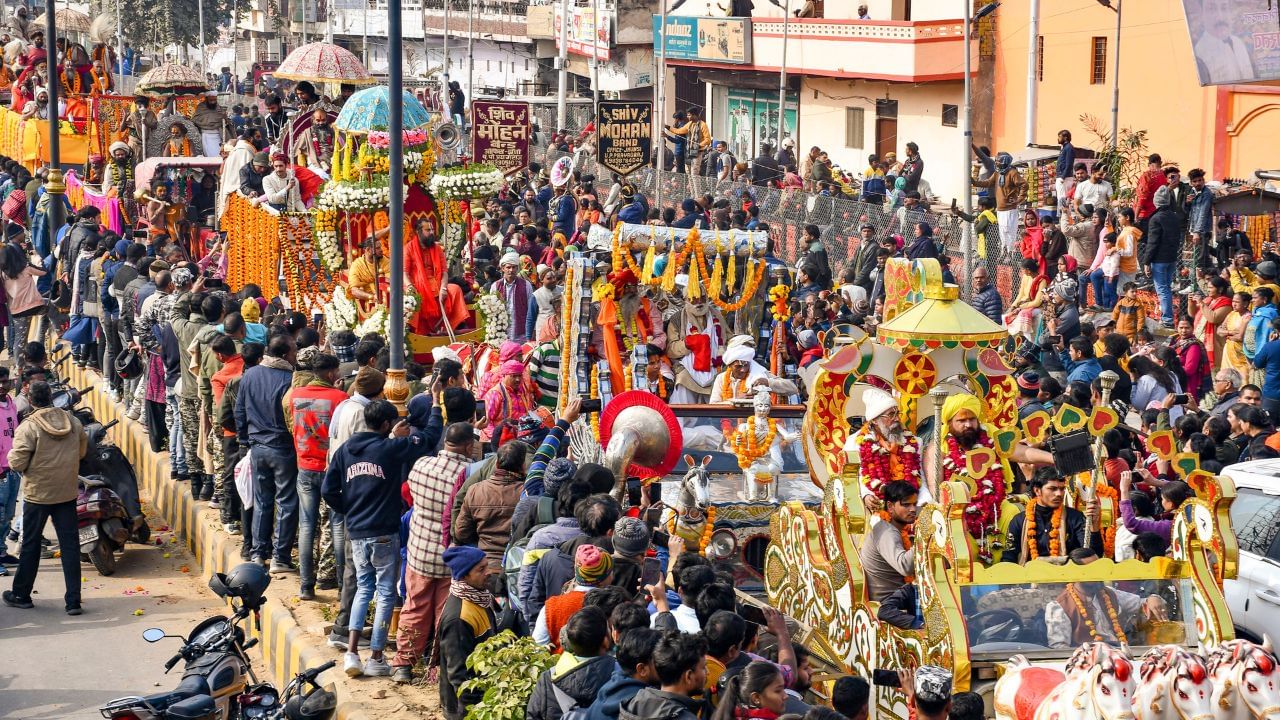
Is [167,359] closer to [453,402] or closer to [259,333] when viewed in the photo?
[259,333]

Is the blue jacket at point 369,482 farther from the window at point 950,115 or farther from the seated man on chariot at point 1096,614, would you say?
the window at point 950,115

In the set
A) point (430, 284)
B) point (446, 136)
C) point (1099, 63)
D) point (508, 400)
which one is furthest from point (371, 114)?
point (1099, 63)

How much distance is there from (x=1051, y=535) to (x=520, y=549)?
2.76m

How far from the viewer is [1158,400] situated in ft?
43.6

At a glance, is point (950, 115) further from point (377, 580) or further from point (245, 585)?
point (245, 585)

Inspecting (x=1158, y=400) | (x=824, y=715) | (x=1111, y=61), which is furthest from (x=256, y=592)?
(x=1111, y=61)

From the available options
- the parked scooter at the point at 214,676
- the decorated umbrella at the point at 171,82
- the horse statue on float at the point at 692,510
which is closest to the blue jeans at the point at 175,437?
the parked scooter at the point at 214,676

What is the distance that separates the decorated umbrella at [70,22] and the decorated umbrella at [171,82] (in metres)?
9.11

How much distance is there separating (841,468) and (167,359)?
7091 millimetres

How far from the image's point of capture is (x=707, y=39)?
41.8m

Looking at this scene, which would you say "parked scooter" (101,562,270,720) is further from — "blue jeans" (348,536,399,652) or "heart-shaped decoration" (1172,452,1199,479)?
"heart-shaped decoration" (1172,452,1199,479)

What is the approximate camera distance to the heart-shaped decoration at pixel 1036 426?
9.42 m

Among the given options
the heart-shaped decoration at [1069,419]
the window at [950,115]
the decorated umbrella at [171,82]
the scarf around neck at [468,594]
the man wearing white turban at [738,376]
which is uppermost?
the decorated umbrella at [171,82]

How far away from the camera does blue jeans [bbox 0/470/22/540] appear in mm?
12492
